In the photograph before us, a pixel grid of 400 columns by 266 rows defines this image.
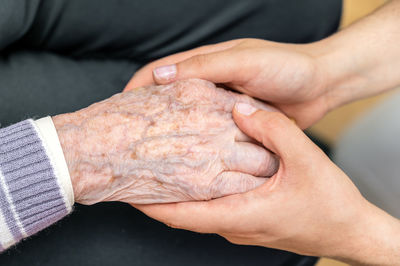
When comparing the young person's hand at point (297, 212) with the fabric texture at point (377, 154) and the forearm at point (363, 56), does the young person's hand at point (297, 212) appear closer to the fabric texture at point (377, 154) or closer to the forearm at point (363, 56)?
the forearm at point (363, 56)

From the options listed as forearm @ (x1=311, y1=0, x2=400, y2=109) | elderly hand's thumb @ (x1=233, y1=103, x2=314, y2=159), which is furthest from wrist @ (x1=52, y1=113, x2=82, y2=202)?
forearm @ (x1=311, y1=0, x2=400, y2=109)

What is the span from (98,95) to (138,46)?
0.15m

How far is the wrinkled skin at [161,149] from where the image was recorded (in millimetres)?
808

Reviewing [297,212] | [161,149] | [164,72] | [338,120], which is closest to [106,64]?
[164,72]

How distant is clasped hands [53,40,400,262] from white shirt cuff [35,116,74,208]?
0.02 m

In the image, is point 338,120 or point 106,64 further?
point 338,120

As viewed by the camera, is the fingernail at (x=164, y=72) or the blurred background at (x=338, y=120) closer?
the fingernail at (x=164, y=72)

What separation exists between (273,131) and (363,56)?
42 centimetres

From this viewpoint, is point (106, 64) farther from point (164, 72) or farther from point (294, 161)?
point (294, 161)

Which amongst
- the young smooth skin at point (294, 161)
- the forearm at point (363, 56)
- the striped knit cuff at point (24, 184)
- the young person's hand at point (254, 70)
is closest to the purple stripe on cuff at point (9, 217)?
the striped knit cuff at point (24, 184)

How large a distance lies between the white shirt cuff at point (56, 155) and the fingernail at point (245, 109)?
355 mm

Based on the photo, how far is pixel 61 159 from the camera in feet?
2.47

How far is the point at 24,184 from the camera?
0.72 m

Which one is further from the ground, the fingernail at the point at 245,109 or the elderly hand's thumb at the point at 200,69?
the elderly hand's thumb at the point at 200,69
